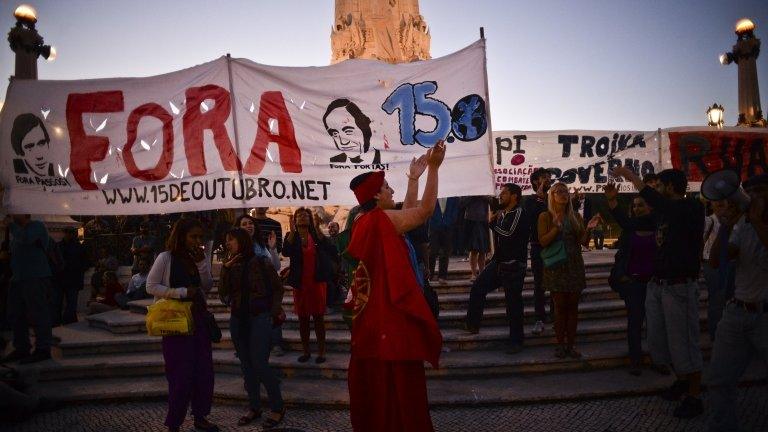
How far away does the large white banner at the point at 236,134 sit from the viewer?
5352 mm

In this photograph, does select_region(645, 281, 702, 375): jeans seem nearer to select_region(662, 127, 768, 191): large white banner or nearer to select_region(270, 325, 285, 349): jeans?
select_region(270, 325, 285, 349): jeans

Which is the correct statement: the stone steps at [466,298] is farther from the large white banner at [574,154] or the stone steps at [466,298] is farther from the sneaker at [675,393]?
the sneaker at [675,393]

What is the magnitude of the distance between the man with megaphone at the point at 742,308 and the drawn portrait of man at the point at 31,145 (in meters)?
6.27

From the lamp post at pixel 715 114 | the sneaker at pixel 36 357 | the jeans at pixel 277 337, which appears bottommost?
the sneaker at pixel 36 357

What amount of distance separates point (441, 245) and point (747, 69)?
12.7 metres

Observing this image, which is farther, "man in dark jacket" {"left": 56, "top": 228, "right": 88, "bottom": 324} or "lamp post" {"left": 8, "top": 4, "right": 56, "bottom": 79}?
"lamp post" {"left": 8, "top": 4, "right": 56, "bottom": 79}

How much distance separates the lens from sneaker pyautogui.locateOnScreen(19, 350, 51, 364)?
700 cm

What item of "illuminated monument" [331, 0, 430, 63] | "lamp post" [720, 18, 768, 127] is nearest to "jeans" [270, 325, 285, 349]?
"lamp post" [720, 18, 768, 127]

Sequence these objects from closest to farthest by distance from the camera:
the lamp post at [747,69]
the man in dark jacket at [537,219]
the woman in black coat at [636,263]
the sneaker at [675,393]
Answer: the sneaker at [675,393], the woman in black coat at [636,263], the man in dark jacket at [537,219], the lamp post at [747,69]

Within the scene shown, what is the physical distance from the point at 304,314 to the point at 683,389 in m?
4.25

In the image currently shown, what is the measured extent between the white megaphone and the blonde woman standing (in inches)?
91.0

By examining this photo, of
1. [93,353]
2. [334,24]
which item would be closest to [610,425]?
[93,353]

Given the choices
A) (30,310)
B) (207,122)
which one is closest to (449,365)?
(207,122)

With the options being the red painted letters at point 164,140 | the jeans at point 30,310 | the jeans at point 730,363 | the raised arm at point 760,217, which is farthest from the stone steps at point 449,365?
the red painted letters at point 164,140
